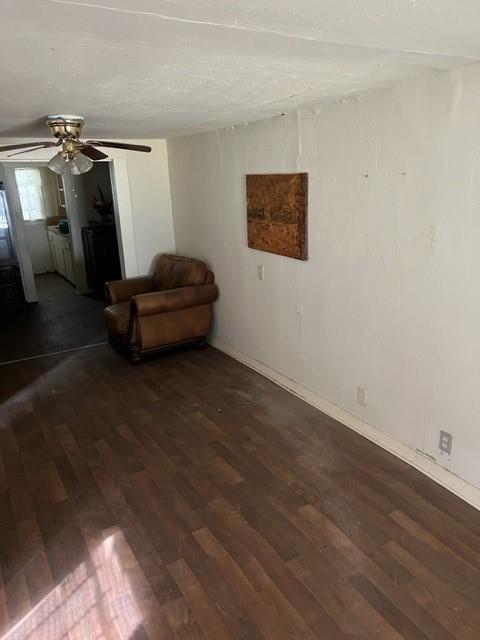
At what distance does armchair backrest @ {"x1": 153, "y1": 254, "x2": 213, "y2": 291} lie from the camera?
4531 mm

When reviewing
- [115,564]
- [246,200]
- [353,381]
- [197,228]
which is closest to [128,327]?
[197,228]

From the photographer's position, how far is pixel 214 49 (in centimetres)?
158

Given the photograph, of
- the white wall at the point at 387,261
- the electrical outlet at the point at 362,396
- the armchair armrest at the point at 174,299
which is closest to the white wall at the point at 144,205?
the armchair armrest at the point at 174,299

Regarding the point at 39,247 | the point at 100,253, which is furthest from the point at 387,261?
the point at 39,247

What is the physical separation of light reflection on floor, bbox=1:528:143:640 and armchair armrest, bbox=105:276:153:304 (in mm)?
3096

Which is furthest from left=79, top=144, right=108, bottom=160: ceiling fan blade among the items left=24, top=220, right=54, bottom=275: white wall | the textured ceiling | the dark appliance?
left=24, top=220, right=54, bottom=275: white wall

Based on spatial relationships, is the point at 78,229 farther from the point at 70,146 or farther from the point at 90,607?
the point at 90,607

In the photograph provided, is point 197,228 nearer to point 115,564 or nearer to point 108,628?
point 115,564

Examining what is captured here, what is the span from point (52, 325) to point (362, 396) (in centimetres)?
409

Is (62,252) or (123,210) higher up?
(123,210)

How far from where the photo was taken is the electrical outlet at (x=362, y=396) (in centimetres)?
303

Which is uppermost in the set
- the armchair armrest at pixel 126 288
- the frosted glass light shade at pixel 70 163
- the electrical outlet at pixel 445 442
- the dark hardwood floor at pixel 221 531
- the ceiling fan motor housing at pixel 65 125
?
the ceiling fan motor housing at pixel 65 125

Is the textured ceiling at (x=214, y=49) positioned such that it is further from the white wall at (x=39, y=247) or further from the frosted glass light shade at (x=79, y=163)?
the white wall at (x=39, y=247)

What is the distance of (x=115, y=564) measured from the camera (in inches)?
82.0
